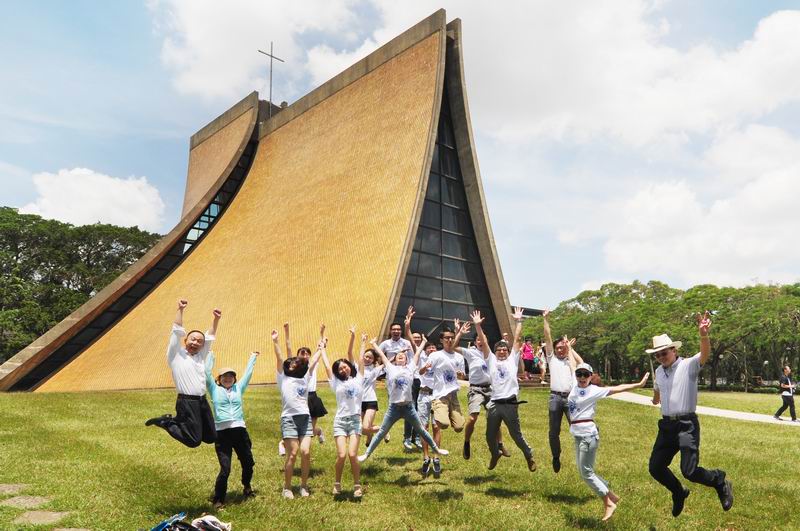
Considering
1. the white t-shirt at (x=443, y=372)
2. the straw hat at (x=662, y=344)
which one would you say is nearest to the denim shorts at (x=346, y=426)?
the white t-shirt at (x=443, y=372)

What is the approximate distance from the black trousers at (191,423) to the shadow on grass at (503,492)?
10.9 feet

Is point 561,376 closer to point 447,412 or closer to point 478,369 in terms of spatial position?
point 478,369

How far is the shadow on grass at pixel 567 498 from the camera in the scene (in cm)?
665

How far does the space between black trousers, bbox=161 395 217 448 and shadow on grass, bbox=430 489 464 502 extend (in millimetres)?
2634

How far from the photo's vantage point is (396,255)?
65.1ft

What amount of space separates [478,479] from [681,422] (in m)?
2.90

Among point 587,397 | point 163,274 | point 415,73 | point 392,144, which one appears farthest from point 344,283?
point 587,397

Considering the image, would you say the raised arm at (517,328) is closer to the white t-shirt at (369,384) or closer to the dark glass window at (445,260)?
the white t-shirt at (369,384)

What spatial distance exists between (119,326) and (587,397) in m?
21.9

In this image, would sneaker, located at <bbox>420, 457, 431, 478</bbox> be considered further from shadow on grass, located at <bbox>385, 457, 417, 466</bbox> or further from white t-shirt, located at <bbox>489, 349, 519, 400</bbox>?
white t-shirt, located at <bbox>489, 349, 519, 400</bbox>

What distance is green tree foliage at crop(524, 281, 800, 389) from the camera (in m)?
37.6

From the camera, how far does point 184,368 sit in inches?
236

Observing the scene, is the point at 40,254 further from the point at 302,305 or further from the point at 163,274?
the point at 302,305

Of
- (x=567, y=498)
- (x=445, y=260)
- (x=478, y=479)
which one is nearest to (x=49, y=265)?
(x=445, y=260)
